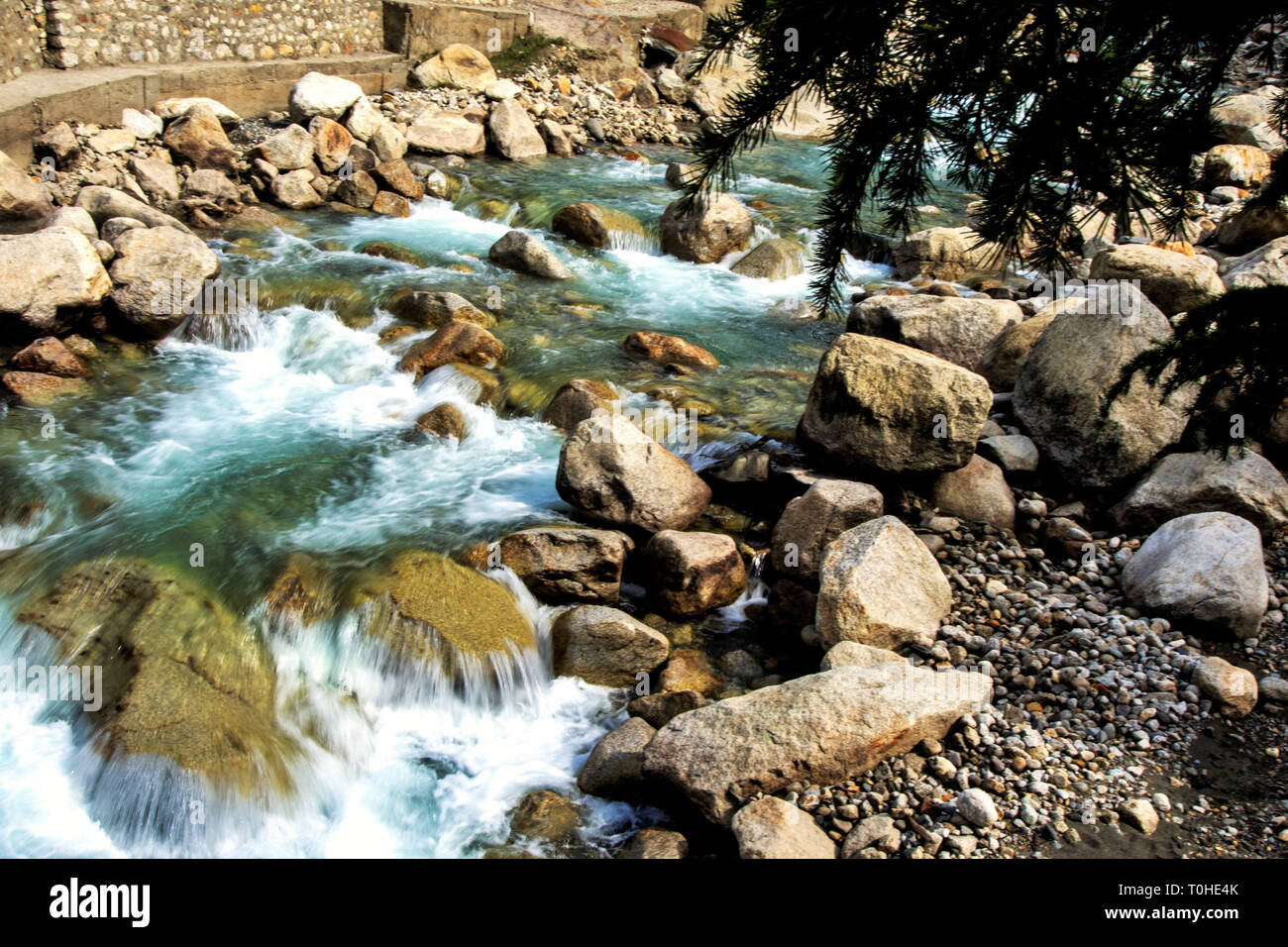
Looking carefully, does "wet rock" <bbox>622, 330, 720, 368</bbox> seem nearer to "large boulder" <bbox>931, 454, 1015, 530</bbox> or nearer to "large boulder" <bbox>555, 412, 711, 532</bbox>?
"large boulder" <bbox>555, 412, 711, 532</bbox>

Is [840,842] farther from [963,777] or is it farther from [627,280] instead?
[627,280]

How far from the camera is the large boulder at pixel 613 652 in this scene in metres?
6.66

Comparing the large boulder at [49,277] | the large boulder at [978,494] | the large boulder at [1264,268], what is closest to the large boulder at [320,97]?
the large boulder at [49,277]

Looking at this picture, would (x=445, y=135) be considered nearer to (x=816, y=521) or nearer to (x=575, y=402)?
(x=575, y=402)

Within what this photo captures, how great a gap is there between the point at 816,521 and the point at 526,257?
7169 millimetres

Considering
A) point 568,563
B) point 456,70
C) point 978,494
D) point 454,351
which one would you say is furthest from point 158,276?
point 456,70

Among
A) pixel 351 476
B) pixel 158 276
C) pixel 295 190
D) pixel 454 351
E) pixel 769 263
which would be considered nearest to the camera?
pixel 351 476

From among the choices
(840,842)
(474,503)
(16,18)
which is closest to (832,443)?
(474,503)

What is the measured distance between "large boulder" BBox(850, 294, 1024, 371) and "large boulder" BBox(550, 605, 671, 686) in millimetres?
4236

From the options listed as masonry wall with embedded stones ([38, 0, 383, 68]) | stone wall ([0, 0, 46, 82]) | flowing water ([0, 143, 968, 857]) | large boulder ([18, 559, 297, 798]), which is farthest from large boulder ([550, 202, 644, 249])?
large boulder ([18, 559, 297, 798])

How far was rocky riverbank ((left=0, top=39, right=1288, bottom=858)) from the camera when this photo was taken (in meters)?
5.02

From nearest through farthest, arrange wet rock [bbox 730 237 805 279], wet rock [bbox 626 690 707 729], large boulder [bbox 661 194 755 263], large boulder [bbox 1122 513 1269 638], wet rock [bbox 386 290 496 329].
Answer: large boulder [bbox 1122 513 1269 638] < wet rock [bbox 626 690 707 729] < wet rock [bbox 386 290 496 329] < wet rock [bbox 730 237 805 279] < large boulder [bbox 661 194 755 263]

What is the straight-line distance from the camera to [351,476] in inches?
334
